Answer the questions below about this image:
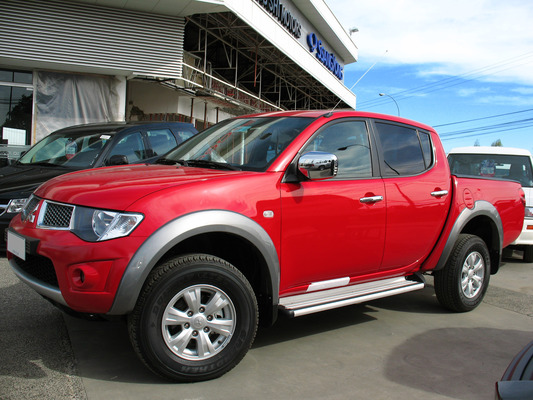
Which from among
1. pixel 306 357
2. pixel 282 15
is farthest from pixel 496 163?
pixel 282 15

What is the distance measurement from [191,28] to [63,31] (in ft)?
17.4

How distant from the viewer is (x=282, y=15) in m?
18.1

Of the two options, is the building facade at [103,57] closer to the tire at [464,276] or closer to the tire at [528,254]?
the tire at [528,254]

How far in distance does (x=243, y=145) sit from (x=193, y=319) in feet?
4.59

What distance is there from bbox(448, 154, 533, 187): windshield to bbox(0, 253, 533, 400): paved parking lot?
4325 mm

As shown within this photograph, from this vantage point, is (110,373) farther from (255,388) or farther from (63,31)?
(63,31)

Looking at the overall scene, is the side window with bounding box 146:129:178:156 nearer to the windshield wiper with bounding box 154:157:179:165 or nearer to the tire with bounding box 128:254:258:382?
the windshield wiper with bounding box 154:157:179:165

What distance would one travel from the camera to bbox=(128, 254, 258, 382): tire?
2873 millimetres

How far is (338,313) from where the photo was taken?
4.74 meters

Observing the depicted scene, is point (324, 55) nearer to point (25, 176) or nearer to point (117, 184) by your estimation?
point (25, 176)

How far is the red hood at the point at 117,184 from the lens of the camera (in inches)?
114

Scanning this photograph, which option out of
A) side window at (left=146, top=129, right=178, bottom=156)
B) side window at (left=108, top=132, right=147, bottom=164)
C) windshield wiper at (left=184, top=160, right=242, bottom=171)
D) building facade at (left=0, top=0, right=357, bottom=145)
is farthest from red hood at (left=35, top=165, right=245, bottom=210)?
building facade at (left=0, top=0, right=357, bottom=145)

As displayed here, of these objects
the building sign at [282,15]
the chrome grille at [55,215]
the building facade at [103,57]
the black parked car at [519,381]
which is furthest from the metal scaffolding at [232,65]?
the black parked car at [519,381]

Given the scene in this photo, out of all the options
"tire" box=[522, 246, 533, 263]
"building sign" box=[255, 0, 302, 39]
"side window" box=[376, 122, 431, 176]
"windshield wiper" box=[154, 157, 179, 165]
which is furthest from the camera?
"building sign" box=[255, 0, 302, 39]
